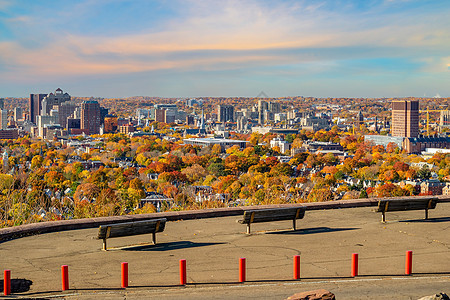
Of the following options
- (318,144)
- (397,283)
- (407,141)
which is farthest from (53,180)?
(407,141)

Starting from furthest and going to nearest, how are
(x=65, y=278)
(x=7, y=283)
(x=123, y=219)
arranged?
(x=123, y=219) → (x=65, y=278) → (x=7, y=283)

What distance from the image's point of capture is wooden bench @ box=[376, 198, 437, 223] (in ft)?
42.7

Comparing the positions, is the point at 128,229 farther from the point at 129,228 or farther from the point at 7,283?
the point at 7,283

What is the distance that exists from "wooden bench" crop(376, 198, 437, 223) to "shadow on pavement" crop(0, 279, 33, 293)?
7225 millimetres

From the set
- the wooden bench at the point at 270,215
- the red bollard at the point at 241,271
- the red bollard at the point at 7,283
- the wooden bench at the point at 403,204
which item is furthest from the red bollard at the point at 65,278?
the wooden bench at the point at 403,204

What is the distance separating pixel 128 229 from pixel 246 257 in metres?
2.08

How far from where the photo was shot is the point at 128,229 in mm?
10797

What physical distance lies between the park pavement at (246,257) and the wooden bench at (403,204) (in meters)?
0.29

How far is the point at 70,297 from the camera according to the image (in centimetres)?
827

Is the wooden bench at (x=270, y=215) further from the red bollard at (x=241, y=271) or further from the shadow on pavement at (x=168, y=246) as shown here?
the red bollard at (x=241, y=271)

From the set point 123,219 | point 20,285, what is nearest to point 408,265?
point 20,285

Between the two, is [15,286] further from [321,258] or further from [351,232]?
[351,232]

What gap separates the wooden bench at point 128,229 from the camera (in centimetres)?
1055

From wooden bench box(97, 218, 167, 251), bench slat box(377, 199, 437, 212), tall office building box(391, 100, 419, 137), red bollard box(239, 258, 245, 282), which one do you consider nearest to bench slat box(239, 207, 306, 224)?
wooden bench box(97, 218, 167, 251)
